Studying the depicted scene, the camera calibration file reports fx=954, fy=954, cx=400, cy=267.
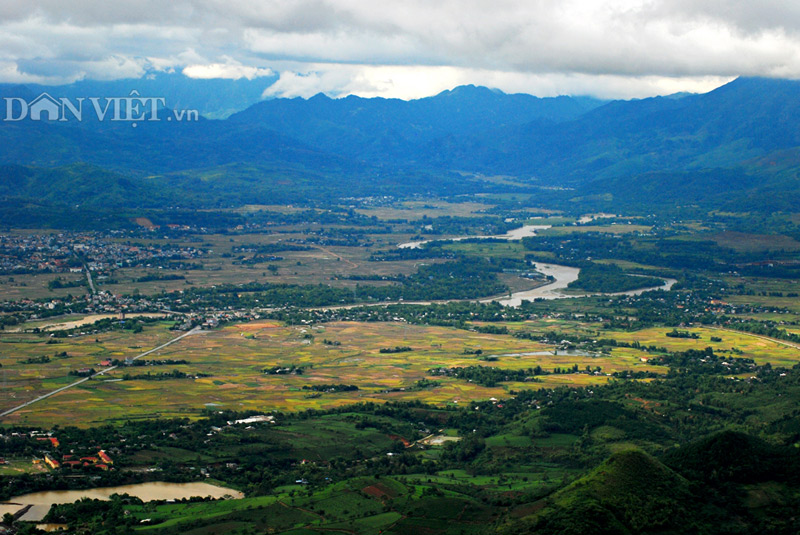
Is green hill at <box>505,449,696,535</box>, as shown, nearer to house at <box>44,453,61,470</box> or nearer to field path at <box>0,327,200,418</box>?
house at <box>44,453,61,470</box>

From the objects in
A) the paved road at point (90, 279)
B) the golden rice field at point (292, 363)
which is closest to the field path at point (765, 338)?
the golden rice field at point (292, 363)

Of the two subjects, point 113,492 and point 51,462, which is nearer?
point 113,492

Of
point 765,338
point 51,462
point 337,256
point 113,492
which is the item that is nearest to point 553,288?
point 765,338

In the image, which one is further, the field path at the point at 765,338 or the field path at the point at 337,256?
the field path at the point at 337,256

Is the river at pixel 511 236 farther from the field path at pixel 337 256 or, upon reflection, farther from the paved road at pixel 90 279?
the paved road at pixel 90 279

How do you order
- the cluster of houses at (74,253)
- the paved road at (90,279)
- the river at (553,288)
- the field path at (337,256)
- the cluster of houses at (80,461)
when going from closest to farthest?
the cluster of houses at (80,461)
the paved road at (90,279)
the river at (553,288)
the cluster of houses at (74,253)
the field path at (337,256)

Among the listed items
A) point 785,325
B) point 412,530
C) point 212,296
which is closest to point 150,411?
point 412,530

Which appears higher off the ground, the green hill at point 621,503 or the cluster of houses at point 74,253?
the green hill at point 621,503

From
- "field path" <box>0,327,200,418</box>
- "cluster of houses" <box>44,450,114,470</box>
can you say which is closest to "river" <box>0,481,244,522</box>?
"cluster of houses" <box>44,450,114,470</box>

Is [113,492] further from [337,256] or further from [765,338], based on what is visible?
[337,256]
